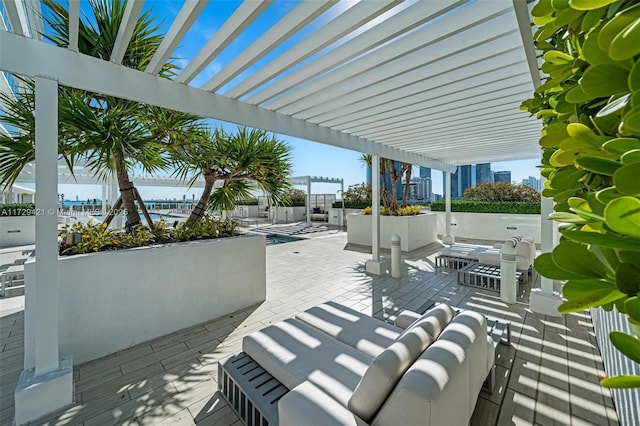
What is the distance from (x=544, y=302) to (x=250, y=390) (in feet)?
13.0

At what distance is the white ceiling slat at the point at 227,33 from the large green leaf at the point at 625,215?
2334mm

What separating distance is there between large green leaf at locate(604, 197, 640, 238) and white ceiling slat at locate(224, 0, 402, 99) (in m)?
2.25

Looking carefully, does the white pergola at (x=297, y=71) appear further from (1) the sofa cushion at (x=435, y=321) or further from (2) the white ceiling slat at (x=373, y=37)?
(1) the sofa cushion at (x=435, y=321)

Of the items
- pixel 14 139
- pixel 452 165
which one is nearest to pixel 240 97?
pixel 14 139

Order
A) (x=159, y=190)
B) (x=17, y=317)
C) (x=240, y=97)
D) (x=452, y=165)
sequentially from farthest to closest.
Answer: (x=159, y=190)
(x=452, y=165)
(x=17, y=317)
(x=240, y=97)

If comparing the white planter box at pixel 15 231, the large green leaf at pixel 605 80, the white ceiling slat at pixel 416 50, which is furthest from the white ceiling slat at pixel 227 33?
the white planter box at pixel 15 231

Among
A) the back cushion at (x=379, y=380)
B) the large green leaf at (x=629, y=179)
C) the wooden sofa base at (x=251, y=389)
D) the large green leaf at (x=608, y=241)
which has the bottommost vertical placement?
the wooden sofa base at (x=251, y=389)

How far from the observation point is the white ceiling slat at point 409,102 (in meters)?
2.98

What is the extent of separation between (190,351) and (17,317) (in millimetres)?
2787

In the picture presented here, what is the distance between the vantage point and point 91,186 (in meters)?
13.5

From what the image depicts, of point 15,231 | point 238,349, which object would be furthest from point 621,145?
point 15,231

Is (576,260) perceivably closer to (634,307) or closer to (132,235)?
(634,307)

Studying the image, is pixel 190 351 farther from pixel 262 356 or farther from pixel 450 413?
pixel 450 413

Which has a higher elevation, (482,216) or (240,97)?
(240,97)
